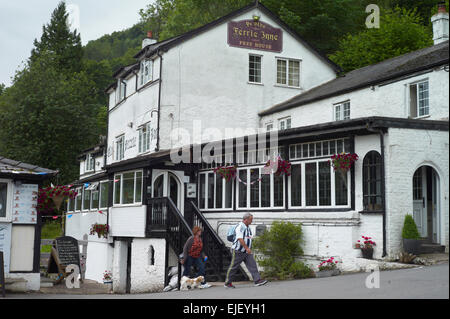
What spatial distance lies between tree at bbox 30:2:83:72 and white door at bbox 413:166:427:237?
180 feet

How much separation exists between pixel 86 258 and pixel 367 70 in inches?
722

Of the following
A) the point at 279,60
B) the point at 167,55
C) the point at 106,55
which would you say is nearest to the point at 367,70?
the point at 279,60

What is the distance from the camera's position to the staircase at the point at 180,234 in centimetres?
1794

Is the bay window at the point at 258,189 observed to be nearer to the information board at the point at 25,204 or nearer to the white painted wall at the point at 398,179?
the white painted wall at the point at 398,179

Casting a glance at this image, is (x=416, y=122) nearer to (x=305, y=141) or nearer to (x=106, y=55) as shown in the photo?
(x=305, y=141)

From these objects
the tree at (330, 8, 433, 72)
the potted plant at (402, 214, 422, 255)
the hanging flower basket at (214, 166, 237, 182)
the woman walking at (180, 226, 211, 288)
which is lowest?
the woman walking at (180, 226, 211, 288)

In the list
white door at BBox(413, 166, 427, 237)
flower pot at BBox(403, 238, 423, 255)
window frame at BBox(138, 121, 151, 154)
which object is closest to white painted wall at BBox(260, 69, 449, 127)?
white door at BBox(413, 166, 427, 237)

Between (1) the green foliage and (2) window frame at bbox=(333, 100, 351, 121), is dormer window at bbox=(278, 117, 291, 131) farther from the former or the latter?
(1) the green foliage

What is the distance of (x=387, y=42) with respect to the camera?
33.8m

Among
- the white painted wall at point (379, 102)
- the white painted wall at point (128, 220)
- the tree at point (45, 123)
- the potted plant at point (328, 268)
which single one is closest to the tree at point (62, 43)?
the tree at point (45, 123)

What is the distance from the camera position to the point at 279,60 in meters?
28.0

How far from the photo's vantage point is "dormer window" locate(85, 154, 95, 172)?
41.6m

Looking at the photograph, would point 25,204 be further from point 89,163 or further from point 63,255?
point 89,163

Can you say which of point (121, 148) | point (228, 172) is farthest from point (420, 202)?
point (121, 148)
